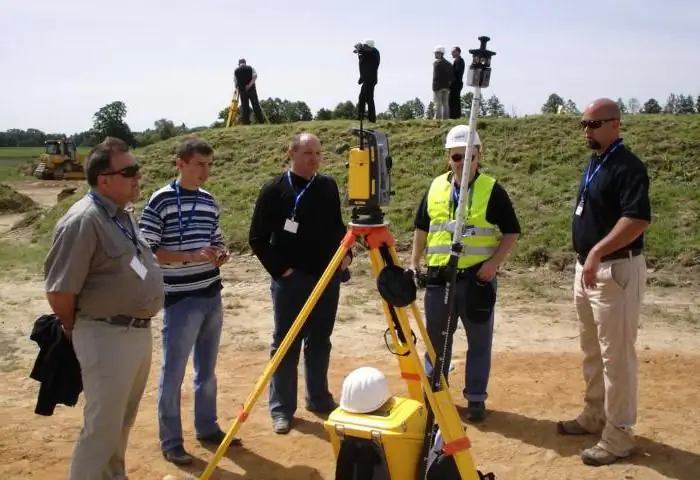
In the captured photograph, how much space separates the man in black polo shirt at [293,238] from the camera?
5.04 m

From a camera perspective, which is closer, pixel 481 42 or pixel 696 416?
pixel 481 42

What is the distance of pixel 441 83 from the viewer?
58.0 feet

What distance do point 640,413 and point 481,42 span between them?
336 cm

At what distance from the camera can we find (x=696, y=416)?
5.23m

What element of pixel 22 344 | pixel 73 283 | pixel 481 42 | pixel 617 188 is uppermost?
pixel 481 42

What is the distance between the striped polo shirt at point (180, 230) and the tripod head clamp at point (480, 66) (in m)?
2.04

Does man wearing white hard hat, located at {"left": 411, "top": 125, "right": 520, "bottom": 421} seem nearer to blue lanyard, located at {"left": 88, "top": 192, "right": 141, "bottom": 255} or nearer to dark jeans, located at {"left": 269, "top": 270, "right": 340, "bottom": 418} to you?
dark jeans, located at {"left": 269, "top": 270, "right": 340, "bottom": 418}

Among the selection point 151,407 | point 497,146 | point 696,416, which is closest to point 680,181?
point 497,146

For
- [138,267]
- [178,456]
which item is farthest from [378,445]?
[178,456]

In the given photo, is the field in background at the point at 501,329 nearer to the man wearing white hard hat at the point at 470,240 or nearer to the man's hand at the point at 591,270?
the man wearing white hard hat at the point at 470,240

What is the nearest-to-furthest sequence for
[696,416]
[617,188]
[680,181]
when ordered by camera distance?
1. [617,188]
2. [696,416]
3. [680,181]

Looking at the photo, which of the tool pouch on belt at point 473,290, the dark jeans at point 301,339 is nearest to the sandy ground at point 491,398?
the dark jeans at point 301,339

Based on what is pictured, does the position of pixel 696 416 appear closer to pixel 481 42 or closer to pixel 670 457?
pixel 670 457

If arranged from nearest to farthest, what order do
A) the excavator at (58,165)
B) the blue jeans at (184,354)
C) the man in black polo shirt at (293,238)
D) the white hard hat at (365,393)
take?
1. the white hard hat at (365,393)
2. the blue jeans at (184,354)
3. the man in black polo shirt at (293,238)
4. the excavator at (58,165)
